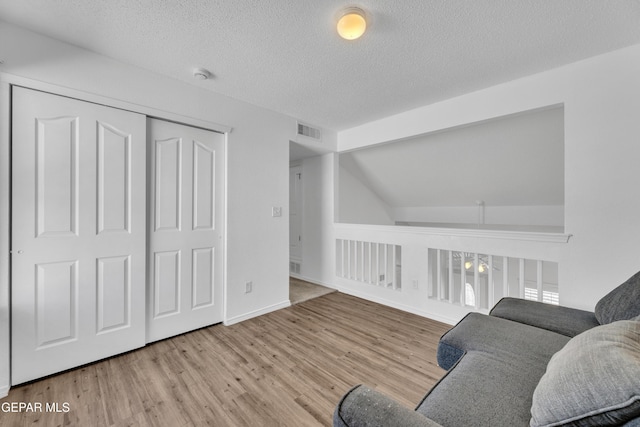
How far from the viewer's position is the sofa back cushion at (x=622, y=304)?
3.98 feet

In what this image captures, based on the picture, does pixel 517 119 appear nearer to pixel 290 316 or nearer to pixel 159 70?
pixel 290 316

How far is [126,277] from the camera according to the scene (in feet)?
7.14

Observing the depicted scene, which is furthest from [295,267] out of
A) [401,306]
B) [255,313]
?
[401,306]

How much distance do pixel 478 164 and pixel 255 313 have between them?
3.26 m

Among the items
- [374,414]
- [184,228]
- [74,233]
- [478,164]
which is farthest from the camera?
[478,164]

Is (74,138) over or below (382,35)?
below

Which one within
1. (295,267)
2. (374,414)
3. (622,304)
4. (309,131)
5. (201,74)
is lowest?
(295,267)

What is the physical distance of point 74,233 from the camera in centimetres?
194

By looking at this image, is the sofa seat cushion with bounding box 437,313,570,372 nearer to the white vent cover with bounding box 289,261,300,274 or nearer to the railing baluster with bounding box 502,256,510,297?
the railing baluster with bounding box 502,256,510,297

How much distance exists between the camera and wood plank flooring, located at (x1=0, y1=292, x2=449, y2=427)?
153cm

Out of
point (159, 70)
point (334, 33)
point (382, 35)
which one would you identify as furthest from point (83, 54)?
point (382, 35)

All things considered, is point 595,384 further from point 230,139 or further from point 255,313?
point 230,139

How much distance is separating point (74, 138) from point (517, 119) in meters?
3.89

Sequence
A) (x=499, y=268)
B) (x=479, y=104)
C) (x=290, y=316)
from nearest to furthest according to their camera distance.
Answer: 1. (x=479, y=104)
2. (x=290, y=316)
3. (x=499, y=268)
